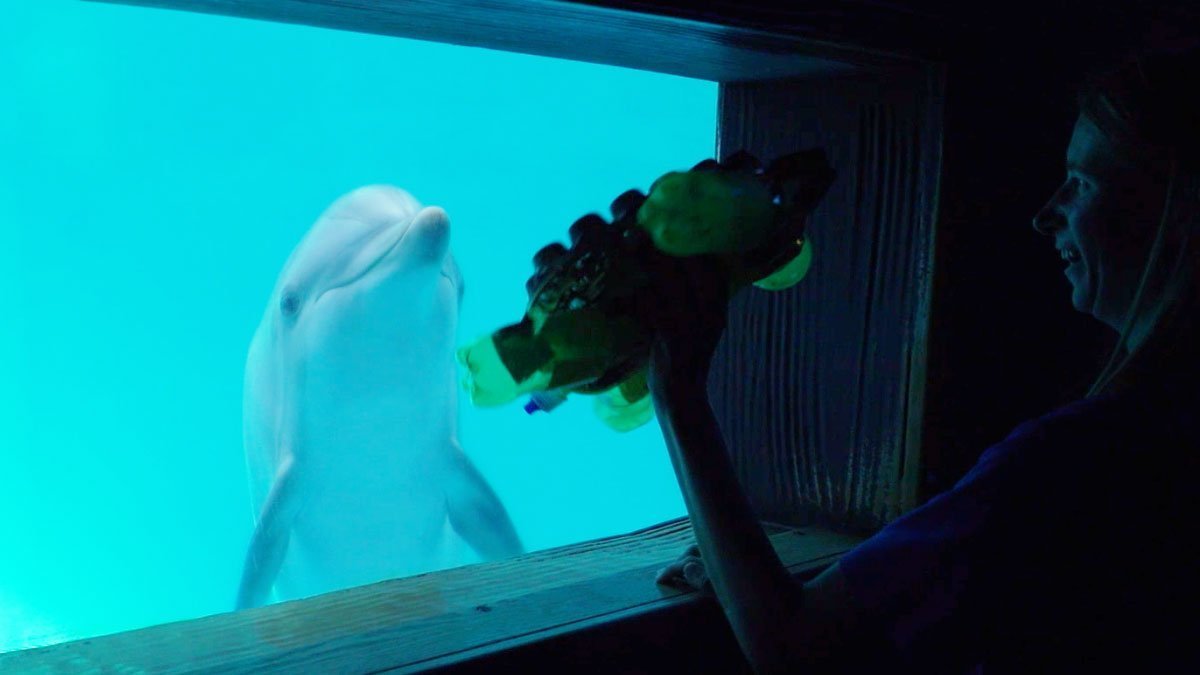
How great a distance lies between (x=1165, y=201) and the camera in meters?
0.95

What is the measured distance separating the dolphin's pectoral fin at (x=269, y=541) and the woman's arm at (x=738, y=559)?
4.49m

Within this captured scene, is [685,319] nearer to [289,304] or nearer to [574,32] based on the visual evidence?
[574,32]

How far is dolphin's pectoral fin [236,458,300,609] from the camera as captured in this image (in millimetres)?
5055

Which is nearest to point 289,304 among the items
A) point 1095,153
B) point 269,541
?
point 269,541

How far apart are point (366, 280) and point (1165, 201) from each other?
4936 millimetres

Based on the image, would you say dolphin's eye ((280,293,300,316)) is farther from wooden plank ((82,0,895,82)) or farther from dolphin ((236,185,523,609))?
wooden plank ((82,0,895,82))

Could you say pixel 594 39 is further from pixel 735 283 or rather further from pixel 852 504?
pixel 852 504

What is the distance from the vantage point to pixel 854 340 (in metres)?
1.59

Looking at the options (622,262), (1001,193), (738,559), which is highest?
(1001,193)

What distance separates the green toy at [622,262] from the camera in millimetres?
895

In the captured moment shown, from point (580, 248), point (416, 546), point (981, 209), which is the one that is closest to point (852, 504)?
point (981, 209)

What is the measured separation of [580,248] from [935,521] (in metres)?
0.39

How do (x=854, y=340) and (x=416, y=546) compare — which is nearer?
(x=854, y=340)

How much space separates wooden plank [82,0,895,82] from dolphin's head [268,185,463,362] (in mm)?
3922
